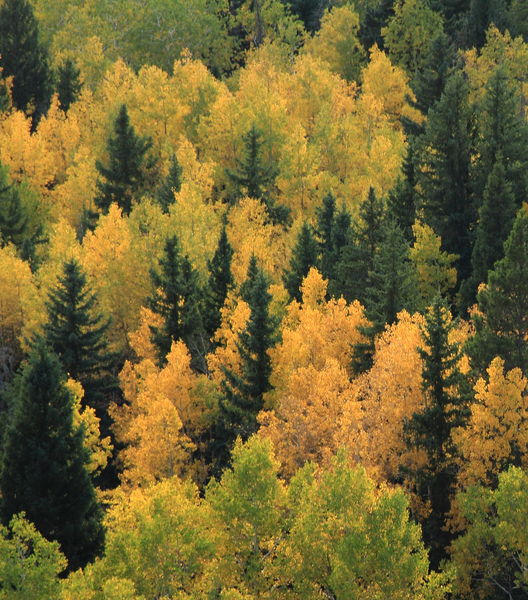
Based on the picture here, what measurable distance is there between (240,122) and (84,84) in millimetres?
26503

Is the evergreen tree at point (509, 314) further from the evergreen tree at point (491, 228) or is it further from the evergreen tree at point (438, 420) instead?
the evergreen tree at point (491, 228)

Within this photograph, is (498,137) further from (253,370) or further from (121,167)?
(121,167)

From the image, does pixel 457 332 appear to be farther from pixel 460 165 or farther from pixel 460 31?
pixel 460 31

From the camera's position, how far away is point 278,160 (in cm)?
8325

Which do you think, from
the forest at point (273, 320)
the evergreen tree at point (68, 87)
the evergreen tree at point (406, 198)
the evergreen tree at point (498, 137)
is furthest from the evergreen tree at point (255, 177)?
the evergreen tree at point (68, 87)

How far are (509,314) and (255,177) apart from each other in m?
35.9

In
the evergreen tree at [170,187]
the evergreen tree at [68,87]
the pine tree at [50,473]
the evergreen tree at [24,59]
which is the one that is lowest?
the pine tree at [50,473]

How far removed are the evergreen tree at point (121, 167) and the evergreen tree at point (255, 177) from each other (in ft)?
23.4

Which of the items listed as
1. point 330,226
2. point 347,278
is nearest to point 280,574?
point 347,278

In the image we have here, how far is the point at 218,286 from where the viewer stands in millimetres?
57844

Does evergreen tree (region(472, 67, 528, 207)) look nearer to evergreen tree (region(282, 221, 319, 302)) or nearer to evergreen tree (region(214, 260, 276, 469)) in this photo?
evergreen tree (region(282, 221, 319, 302))

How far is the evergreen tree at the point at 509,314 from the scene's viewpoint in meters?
42.4

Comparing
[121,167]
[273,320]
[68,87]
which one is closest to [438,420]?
[273,320]

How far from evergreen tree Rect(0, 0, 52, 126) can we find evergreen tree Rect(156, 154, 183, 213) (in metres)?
32.1
